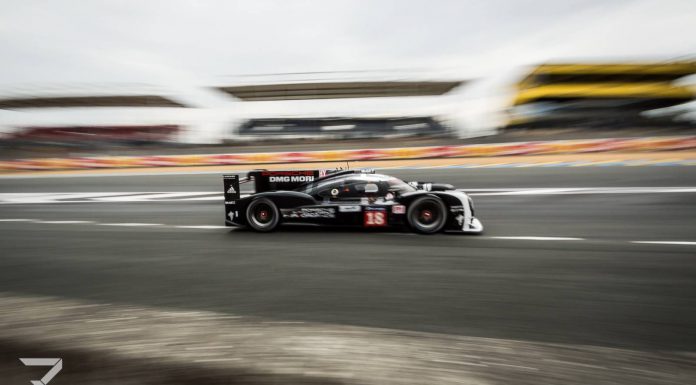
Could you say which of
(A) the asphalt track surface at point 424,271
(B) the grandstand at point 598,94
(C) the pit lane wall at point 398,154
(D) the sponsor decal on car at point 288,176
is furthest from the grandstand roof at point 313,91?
(D) the sponsor decal on car at point 288,176

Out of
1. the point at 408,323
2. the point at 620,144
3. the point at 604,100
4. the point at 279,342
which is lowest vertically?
the point at 408,323

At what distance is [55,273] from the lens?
4.56 meters

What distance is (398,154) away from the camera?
664 inches

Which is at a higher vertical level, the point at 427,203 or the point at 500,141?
the point at 500,141

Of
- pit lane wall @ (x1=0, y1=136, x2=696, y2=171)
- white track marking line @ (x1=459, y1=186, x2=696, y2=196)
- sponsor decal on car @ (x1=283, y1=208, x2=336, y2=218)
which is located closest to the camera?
sponsor decal on car @ (x1=283, y1=208, x2=336, y2=218)

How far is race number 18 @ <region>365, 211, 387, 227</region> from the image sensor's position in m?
5.79

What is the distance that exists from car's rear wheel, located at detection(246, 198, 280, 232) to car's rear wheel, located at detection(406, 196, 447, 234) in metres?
2.01

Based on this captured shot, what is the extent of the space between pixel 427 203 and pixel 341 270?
76.8 inches

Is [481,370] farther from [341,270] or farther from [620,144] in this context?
[620,144]

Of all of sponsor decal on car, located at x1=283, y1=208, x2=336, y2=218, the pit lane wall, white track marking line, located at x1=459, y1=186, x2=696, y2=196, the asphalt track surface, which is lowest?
the asphalt track surface

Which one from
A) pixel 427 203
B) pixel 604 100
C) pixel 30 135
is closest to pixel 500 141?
pixel 604 100
